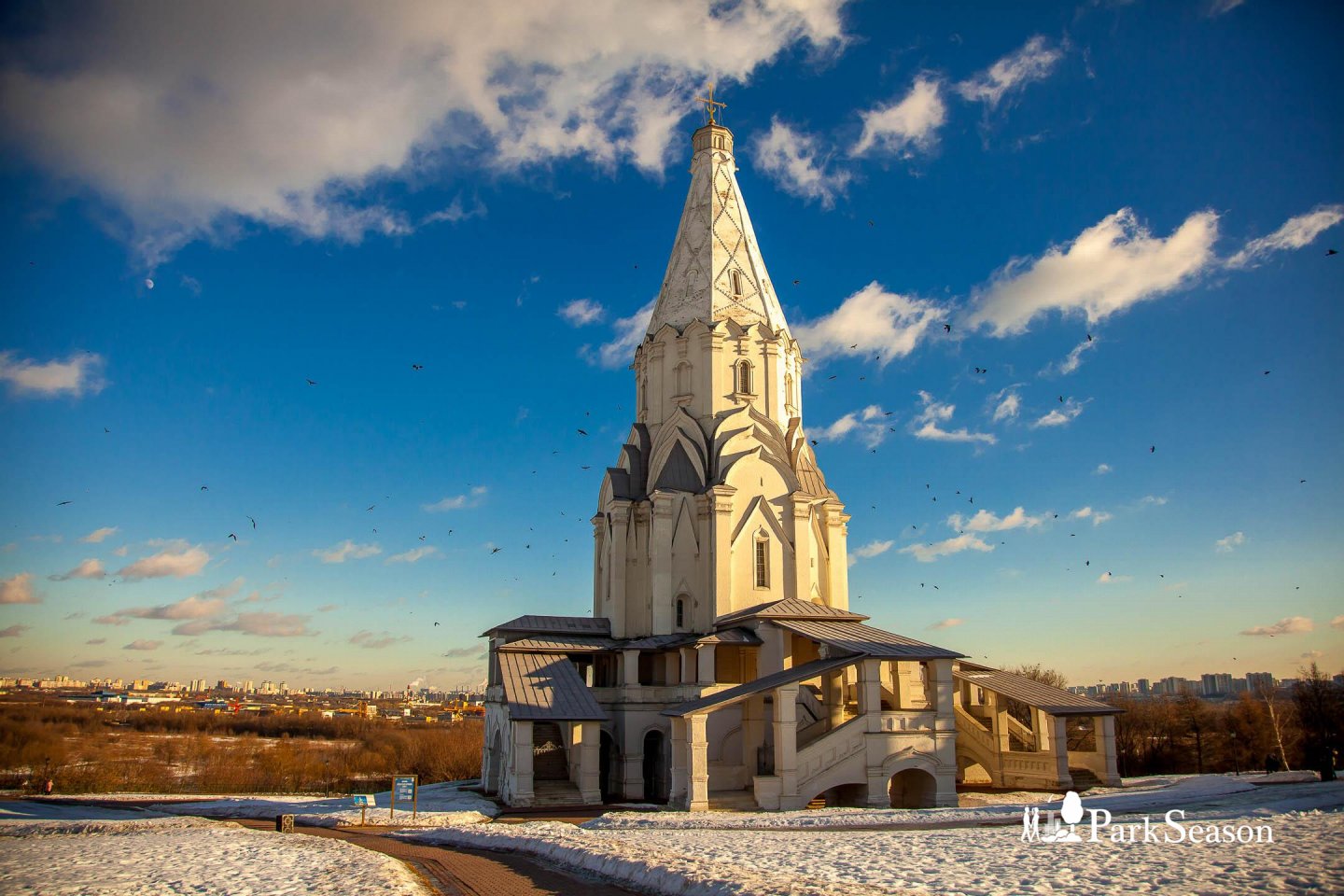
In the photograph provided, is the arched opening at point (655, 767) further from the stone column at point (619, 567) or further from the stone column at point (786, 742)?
the stone column at point (786, 742)

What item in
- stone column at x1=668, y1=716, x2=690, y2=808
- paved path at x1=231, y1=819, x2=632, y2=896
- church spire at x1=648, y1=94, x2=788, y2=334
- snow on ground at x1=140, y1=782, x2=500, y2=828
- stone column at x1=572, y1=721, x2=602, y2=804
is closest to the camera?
paved path at x1=231, y1=819, x2=632, y2=896

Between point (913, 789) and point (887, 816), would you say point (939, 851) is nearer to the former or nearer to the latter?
point (887, 816)

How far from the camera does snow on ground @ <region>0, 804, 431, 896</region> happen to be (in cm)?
1082

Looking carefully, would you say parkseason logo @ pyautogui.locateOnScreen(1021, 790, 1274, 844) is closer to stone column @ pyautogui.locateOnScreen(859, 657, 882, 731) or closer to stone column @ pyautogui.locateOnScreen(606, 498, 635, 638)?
stone column @ pyautogui.locateOnScreen(859, 657, 882, 731)

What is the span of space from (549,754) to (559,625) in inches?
174

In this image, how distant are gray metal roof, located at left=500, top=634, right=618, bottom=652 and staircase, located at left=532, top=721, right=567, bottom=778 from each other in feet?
7.28

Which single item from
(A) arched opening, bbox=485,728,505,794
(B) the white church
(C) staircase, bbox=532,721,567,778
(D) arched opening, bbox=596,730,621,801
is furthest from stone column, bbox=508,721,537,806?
(D) arched opening, bbox=596,730,621,801

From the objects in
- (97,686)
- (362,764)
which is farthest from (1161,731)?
(97,686)

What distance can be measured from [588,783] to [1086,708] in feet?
42.3

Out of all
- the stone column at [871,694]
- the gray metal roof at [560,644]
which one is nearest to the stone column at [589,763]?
the gray metal roof at [560,644]

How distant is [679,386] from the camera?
3198 cm

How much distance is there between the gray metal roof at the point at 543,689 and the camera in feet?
76.2

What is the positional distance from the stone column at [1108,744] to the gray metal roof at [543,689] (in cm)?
1296

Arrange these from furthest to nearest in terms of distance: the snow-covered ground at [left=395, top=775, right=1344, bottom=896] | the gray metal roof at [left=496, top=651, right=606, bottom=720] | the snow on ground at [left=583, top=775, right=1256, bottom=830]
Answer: the gray metal roof at [left=496, top=651, right=606, bottom=720] < the snow on ground at [left=583, top=775, right=1256, bottom=830] < the snow-covered ground at [left=395, top=775, right=1344, bottom=896]
